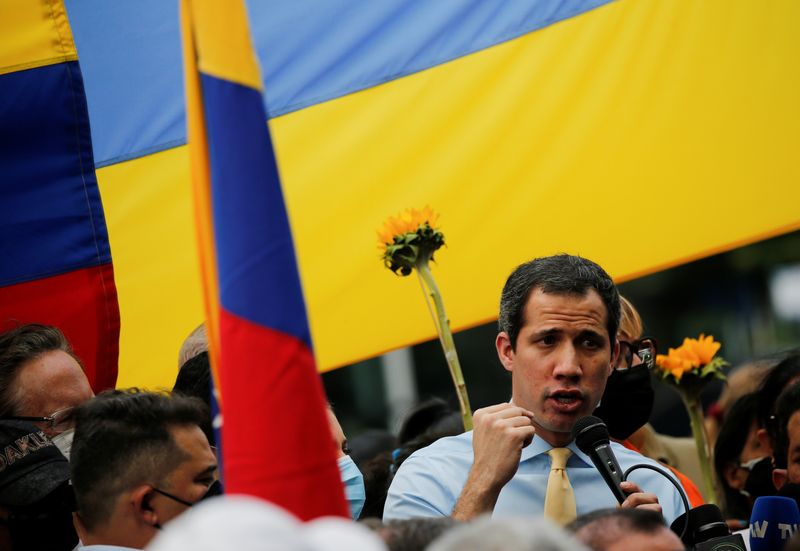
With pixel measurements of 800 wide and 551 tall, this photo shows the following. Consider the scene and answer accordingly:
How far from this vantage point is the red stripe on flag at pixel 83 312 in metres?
4.94

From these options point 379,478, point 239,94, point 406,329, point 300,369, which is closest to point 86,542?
point 300,369

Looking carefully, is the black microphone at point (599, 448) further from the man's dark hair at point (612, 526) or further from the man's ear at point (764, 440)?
the man's ear at point (764, 440)

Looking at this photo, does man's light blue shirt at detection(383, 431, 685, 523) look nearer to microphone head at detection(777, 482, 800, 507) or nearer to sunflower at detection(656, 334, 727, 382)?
microphone head at detection(777, 482, 800, 507)

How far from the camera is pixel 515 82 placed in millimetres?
5770

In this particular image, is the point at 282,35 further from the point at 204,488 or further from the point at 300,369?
the point at 300,369

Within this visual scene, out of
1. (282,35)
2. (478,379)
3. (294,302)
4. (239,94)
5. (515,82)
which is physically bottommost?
(478,379)

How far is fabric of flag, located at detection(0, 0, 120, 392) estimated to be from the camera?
4.88m

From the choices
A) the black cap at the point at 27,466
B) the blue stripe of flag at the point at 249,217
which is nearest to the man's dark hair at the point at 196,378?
the black cap at the point at 27,466

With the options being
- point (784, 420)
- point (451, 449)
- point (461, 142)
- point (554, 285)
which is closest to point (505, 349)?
point (554, 285)

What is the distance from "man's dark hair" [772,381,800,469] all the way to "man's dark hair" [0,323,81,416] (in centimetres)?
258

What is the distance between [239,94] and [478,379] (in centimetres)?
1506

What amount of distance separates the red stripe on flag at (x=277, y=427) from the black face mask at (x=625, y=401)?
2.02 meters

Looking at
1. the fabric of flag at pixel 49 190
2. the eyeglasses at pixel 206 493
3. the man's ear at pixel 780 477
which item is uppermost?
the fabric of flag at pixel 49 190

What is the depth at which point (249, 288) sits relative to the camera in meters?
2.61
